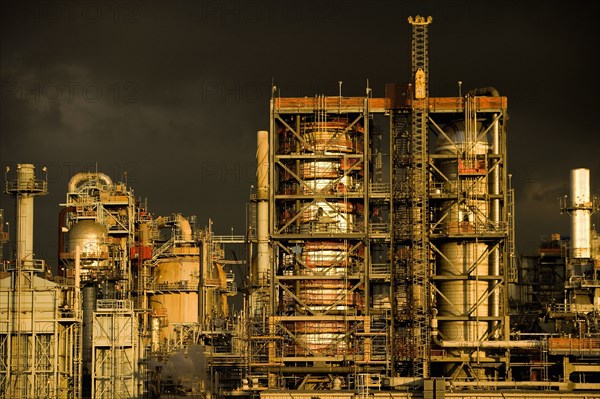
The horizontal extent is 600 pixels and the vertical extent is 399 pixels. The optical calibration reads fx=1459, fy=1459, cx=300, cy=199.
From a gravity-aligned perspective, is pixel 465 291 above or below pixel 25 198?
below

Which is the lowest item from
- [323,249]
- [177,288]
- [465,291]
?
[465,291]

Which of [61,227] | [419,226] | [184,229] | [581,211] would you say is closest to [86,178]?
[61,227]

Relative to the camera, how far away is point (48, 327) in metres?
109

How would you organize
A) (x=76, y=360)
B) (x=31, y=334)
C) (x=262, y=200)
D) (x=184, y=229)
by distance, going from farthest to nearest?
1. (x=184, y=229)
2. (x=262, y=200)
3. (x=76, y=360)
4. (x=31, y=334)

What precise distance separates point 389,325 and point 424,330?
382cm

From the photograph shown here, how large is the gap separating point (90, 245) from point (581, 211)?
42.8 meters

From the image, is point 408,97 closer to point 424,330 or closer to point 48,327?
point 424,330

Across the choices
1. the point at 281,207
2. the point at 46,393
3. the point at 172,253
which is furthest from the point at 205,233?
the point at 46,393

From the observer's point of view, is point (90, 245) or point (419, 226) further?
point (90, 245)

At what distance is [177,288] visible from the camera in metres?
145

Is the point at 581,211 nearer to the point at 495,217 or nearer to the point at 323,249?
the point at 495,217

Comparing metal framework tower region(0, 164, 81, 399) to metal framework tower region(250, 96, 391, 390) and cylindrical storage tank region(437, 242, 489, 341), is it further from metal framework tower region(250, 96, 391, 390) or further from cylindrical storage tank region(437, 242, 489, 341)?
cylindrical storage tank region(437, 242, 489, 341)

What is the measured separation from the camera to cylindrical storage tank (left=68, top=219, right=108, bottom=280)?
127000 mm

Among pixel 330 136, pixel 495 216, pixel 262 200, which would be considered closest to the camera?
pixel 495 216
